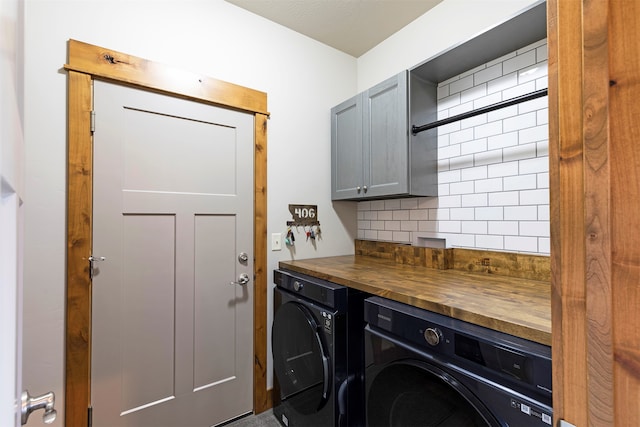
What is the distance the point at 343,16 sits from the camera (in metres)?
2.11

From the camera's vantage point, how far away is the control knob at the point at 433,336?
41.2 inches

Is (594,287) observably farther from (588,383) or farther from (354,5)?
(354,5)

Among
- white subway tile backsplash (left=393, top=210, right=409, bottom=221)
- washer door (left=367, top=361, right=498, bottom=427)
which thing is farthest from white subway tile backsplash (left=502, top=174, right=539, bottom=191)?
washer door (left=367, top=361, right=498, bottom=427)

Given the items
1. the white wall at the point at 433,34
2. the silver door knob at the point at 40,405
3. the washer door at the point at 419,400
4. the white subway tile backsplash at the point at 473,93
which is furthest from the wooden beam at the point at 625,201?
the white subway tile backsplash at the point at 473,93

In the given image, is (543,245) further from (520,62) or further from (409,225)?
(520,62)

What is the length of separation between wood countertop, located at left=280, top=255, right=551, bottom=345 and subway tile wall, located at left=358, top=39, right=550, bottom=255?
0.27 metres

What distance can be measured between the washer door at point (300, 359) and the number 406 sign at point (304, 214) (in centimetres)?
67

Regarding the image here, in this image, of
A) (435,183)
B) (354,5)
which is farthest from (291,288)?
(354,5)

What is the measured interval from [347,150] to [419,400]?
168cm

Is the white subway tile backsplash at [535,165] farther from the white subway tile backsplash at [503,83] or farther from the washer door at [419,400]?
the washer door at [419,400]

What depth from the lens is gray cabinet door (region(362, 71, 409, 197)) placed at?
1896mm

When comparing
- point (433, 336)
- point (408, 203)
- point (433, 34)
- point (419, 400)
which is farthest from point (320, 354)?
point (433, 34)

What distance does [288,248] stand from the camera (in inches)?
87.4

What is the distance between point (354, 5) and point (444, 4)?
587mm
